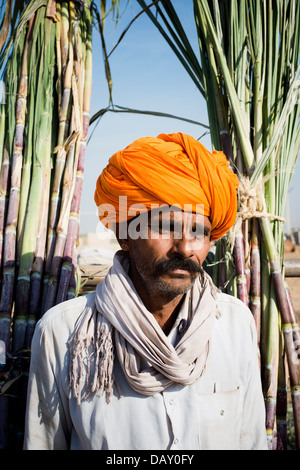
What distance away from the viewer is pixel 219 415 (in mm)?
1437

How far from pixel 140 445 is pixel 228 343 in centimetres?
48

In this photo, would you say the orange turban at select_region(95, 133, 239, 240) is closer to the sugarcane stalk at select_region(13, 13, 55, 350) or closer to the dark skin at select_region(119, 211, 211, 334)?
the dark skin at select_region(119, 211, 211, 334)

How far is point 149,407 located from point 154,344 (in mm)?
215

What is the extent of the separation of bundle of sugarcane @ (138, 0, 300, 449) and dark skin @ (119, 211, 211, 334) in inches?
20.9

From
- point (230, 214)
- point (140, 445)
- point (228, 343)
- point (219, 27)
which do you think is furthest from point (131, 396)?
point (219, 27)

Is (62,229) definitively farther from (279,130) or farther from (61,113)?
(279,130)

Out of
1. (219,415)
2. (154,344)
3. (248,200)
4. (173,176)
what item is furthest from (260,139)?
(219,415)

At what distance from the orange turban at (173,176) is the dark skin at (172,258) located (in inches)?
2.8

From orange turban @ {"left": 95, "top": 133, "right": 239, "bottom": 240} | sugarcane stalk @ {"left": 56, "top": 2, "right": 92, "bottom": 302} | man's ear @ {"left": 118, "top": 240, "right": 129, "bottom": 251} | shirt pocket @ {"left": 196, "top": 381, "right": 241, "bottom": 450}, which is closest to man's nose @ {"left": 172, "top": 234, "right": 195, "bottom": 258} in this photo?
orange turban @ {"left": 95, "top": 133, "right": 239, "bottom": 240}

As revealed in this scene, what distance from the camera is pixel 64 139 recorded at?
6.86ft

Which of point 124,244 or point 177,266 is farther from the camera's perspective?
point 124,244

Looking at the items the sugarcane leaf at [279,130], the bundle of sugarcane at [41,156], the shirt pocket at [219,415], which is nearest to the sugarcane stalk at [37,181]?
the bundle of sugarcane at [41,156]

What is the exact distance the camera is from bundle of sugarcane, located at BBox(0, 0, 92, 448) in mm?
1901

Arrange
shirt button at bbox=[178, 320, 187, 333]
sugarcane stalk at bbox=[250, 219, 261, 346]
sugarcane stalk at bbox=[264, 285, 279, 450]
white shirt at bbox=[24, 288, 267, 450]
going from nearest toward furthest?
1. white shirt at bbox=[24, 288, 267, 450]
2. shirt button at bbox=[178, 320, 187, 333]
3. sugarcane stalk at bbox=[264, 285, 279, 450]
4. sugarcane stalk at bbox=[250, 219, 261, 346]
